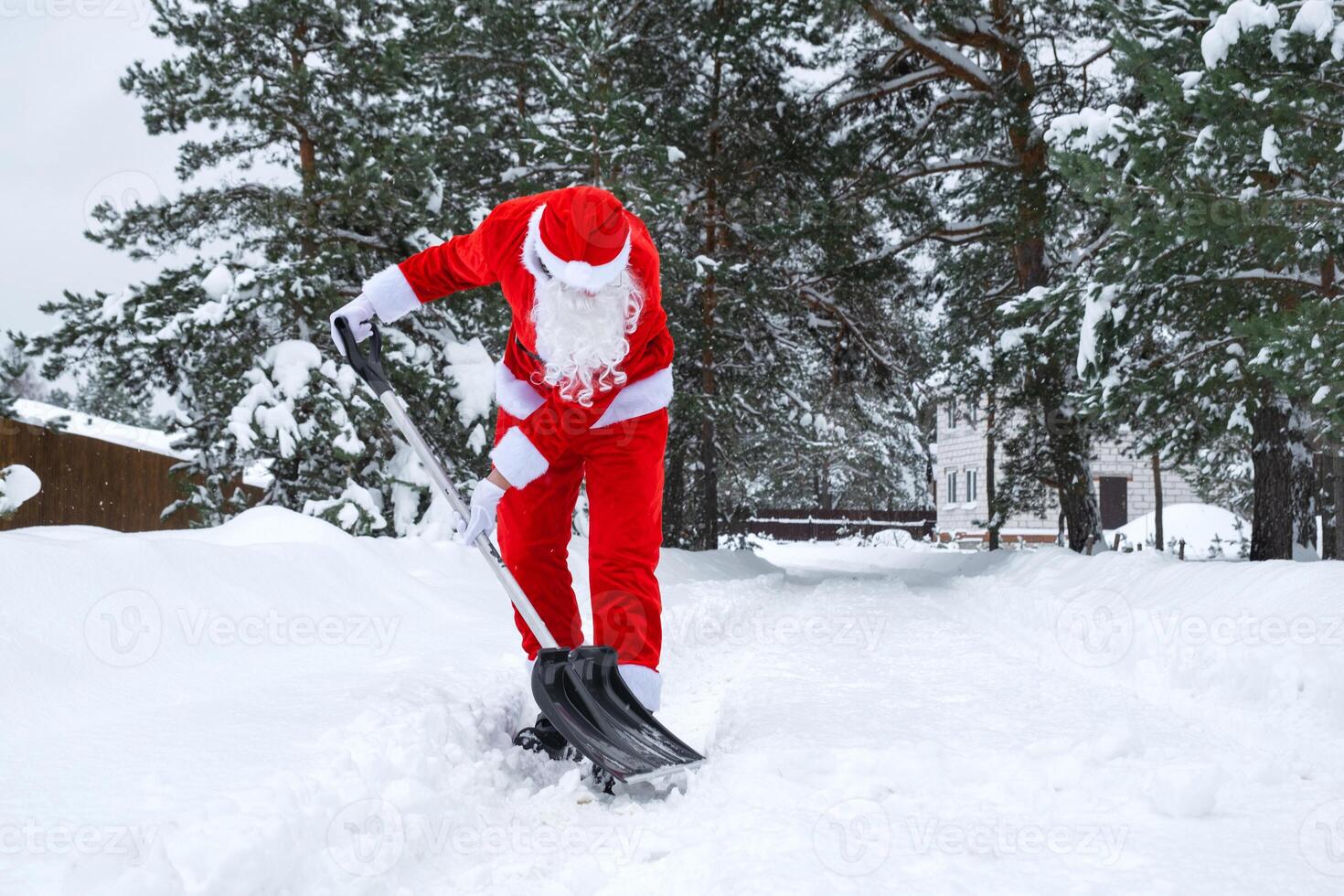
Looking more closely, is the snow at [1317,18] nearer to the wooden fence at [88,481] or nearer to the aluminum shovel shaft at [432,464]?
the aluminum shovel shaft at [432,464]

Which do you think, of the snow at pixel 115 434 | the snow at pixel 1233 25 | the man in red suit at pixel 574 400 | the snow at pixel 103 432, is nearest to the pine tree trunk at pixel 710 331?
the snow at pixel 115 434

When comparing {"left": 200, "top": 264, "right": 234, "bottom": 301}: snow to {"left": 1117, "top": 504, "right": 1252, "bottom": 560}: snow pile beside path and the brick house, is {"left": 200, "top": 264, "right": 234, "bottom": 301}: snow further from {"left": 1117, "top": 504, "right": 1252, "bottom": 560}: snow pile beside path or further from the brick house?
the brick house

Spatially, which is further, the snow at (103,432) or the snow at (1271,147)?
the snow at (103,432)

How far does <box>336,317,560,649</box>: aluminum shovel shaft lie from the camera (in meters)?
3.29

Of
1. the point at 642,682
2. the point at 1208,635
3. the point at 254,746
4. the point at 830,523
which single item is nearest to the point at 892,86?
the point at 1208,635

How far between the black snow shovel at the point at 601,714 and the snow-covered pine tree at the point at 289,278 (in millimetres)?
6006

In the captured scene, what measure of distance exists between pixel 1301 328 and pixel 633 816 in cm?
554

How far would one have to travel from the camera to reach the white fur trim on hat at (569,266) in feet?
10.2

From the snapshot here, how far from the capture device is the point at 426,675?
3.58 meters

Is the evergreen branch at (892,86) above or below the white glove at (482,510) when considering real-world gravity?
above

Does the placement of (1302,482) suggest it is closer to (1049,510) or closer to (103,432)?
(103,432)

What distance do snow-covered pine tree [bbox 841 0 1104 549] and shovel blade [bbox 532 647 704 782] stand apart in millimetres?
8234

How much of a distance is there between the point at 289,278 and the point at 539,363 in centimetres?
619

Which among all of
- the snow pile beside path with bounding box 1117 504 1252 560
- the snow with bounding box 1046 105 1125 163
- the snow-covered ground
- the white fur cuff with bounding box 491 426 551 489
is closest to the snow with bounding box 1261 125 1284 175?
the snow with bounding box 1046 105 1125 163
